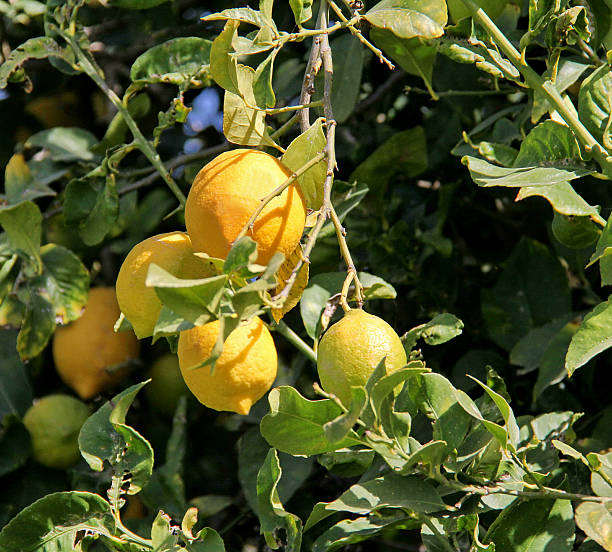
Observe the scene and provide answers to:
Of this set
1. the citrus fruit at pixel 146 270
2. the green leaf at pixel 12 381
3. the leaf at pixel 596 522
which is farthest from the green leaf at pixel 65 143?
the leaf at pixel 596 522

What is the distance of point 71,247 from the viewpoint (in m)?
1.37

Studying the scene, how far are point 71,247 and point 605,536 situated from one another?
3.34 ft

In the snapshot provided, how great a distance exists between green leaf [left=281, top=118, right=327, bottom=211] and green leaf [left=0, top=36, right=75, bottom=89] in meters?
0.56

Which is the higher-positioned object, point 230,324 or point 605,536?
point 230,324

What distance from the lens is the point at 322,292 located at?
1.00 m

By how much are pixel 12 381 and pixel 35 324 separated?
0.71 feet

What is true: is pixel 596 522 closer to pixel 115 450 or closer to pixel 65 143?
pixel 115 450

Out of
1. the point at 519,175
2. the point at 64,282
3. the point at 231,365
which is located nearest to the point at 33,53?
the point at 64,282

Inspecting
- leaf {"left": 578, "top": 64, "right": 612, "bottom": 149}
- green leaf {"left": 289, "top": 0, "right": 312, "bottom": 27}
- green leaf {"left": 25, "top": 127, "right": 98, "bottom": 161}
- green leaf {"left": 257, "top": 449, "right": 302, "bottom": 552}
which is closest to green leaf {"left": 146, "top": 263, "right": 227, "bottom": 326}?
green leaf {"left": 257, "top": 449, "right": 302, "bottom": 552}

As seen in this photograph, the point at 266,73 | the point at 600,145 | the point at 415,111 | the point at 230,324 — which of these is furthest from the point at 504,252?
the point at 230,324

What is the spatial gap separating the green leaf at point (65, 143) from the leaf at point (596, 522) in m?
0.97

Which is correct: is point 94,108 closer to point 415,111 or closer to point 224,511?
point 415,111

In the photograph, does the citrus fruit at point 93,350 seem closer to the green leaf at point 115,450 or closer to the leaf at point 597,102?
the green leaf at point 115,450

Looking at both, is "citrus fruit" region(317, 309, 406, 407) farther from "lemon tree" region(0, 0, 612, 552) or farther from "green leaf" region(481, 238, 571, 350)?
"green leaf" region(481, 238, 571, 350)
